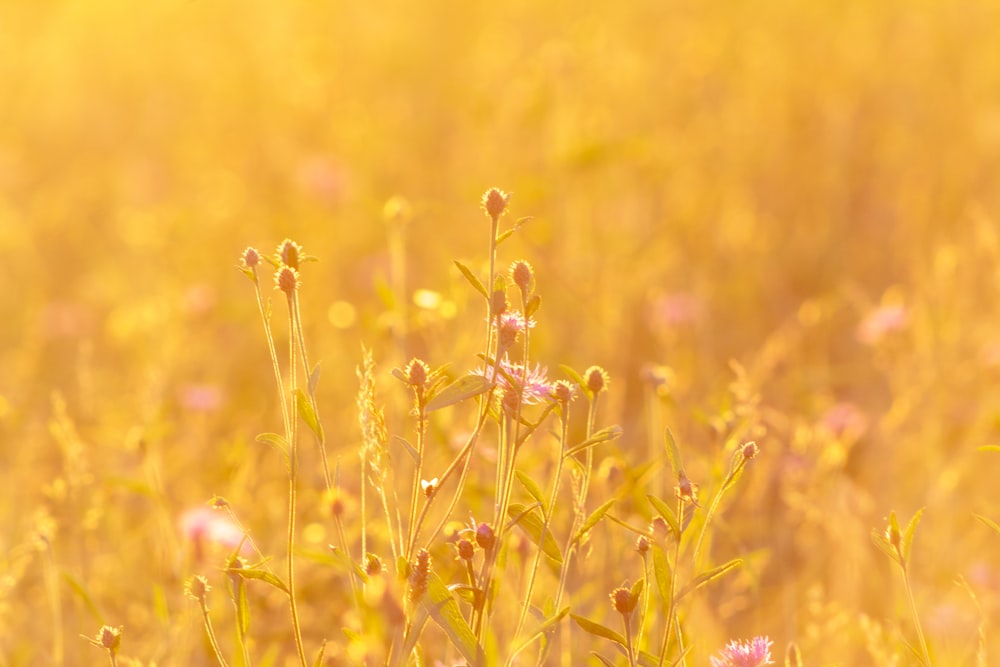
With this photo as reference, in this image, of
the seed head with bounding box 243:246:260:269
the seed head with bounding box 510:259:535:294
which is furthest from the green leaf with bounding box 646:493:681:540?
the seed head with bounding box 243:246:260:269

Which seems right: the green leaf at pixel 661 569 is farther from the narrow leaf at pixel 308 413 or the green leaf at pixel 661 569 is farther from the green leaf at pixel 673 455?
the narrow leaf at pixel 308 413

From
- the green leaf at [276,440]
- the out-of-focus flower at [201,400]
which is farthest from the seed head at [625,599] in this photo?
the out-of-focus flower at [201,400]

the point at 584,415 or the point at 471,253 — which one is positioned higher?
the point at 471,253

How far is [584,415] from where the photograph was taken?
253 centimetres

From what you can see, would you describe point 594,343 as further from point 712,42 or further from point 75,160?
point 75,160

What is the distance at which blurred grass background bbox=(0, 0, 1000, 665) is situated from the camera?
1.87 m

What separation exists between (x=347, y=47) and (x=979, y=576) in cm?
358

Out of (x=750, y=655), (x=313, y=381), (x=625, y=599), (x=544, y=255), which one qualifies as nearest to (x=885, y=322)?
(x=544, y=255)

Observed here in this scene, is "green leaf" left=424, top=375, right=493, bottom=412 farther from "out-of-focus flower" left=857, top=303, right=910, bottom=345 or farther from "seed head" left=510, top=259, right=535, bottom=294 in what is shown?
"out-of-focus flower" left=857, top=303, right=910, bottom=345

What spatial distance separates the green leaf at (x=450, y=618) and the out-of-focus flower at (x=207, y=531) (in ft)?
2.56

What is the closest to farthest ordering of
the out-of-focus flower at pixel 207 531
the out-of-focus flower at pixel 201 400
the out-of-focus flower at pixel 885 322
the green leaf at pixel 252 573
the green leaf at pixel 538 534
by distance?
1. the green leaf at pixel 252 573
2. the green leaf at pixel 538 534
3. the out-of-focus flower at pixel 207 531
4. the out-of-focus flower at pixel 885 322
5. the out-of-focus flower at pixel 201 400

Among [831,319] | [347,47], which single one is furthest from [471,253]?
[347,47]

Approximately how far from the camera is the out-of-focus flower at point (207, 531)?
5.80ft

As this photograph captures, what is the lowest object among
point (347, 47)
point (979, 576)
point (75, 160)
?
point (979, 576)
